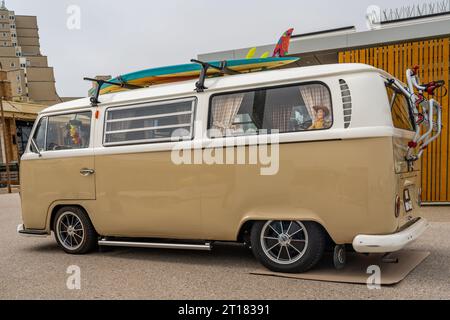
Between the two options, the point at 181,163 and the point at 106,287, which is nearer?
the point at 106,287

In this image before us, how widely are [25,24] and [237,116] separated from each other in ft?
352

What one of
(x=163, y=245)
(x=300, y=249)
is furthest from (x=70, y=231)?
(x=300, y=249)

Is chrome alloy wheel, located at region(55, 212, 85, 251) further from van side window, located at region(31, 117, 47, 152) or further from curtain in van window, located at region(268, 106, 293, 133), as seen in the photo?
curtain in van window, located at region(268, 106, 293, 133)

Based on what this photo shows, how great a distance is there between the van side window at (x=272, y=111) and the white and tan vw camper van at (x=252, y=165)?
0.01m

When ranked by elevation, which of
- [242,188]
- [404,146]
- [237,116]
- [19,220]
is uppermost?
[237,116]

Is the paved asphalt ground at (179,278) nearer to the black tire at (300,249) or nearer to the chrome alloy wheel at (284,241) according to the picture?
the black tire at (300,249)

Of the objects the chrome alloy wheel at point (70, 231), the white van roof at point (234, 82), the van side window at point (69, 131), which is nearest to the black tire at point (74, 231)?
the chrome alloy wheel at point (70, 231)

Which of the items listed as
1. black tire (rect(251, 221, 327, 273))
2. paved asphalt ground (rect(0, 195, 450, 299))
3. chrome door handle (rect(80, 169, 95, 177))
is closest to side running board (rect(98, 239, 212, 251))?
paved asphalt ground (rect(0, 195, 450, 299))

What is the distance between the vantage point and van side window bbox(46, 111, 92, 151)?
654 cm

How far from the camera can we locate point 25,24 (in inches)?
3885

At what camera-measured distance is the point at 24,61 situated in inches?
3255

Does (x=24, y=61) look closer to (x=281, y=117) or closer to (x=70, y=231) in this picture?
(x=70, y=231)
